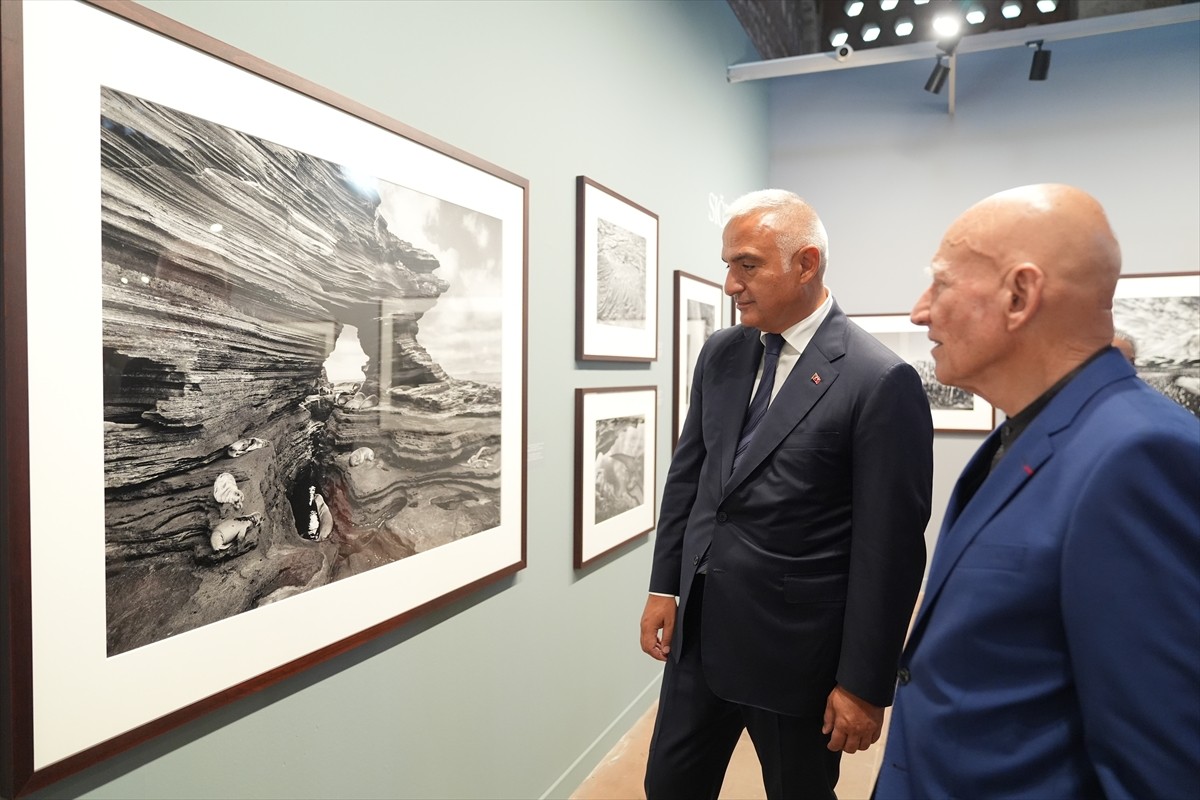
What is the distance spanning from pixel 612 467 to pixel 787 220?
1.37 m

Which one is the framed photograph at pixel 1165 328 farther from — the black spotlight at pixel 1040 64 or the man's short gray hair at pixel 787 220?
the man's short gray hair at pixel 787 220

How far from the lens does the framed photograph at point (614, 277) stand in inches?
99.5

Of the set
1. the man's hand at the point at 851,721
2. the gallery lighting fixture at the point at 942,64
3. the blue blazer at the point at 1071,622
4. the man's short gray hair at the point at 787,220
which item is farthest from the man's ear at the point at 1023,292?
the gallery lighting fixture at the point at 942,64

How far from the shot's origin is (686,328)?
11.9ft

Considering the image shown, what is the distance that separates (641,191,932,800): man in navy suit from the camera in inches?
62.2

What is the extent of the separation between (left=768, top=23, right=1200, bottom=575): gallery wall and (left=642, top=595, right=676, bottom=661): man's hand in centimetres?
374

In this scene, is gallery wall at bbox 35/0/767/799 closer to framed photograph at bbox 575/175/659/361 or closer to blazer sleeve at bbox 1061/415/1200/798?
framed photograph at bbox 575/175/659/361

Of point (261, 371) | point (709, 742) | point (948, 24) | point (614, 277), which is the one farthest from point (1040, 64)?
point (261, 371)

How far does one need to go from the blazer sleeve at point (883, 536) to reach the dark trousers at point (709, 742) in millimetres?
219

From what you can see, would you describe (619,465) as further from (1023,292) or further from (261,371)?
(1023,292)

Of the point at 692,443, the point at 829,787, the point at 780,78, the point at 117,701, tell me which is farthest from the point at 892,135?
the point at 117,701

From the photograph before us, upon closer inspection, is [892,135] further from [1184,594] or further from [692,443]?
[1184,594]

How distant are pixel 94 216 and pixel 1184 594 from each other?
1.53 meters

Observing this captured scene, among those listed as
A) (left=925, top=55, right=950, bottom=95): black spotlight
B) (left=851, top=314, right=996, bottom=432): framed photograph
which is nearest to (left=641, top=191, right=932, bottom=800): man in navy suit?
(left=925, top=55, right=950, bottom=95): black spotlight
